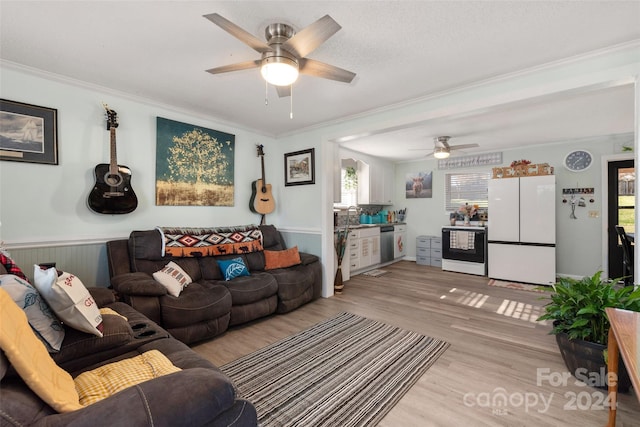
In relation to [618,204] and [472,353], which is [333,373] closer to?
[472,353]

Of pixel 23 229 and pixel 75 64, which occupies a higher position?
pixel 75 64

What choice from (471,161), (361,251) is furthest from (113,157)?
(471,161)

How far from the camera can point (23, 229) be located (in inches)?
96.0

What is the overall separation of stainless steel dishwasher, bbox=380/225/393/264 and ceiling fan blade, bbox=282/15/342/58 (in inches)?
A: 176

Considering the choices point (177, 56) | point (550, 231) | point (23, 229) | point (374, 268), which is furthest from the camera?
point (374, 268)

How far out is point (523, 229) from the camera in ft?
15.1

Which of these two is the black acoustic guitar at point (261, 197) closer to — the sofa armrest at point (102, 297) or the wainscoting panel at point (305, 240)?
the wainscoting panel at point (305, 240)

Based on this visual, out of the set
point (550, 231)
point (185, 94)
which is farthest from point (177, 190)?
point (550, 231)

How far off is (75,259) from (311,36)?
2.93m

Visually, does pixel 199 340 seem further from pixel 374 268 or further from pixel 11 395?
pixel 374 268

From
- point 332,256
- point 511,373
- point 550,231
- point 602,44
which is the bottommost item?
point 511,373

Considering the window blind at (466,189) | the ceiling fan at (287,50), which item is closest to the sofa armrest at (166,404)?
the ceiling fan at (287,50)

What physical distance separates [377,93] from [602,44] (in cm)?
171

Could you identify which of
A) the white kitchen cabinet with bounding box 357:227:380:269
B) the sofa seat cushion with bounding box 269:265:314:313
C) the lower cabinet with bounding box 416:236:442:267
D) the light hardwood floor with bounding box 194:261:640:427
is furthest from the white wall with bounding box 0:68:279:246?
the lower cabinet with bounding box 416:236:442:267
